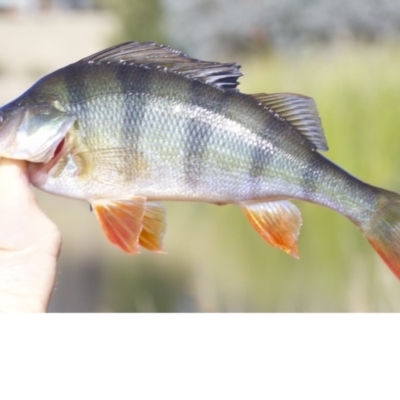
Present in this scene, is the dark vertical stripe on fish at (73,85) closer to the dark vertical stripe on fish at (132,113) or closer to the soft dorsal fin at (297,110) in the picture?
the dark vertical stripe on fish at (132,113)

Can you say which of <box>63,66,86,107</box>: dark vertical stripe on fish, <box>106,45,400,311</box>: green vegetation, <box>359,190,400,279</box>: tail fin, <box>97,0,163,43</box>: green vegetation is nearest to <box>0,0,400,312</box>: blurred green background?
<box>106,45,400,311</box>: green vegetation

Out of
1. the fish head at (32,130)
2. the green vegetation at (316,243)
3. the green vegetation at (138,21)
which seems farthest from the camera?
the green vegetation at (138,21)

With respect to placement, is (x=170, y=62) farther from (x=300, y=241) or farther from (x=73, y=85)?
(x=300, y=241)

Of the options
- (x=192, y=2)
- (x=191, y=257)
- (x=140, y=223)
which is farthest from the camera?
(x=192, y=2)

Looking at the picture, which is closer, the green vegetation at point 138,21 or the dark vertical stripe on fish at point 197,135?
the dark vertical stripe on fish at point 197,135

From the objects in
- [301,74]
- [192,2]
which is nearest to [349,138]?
[301,74]

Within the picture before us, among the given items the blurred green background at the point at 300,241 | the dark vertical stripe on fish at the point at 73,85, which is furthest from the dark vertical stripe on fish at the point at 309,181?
the blurred green background at the point at 300,241

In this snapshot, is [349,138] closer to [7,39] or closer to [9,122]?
[9,122]
